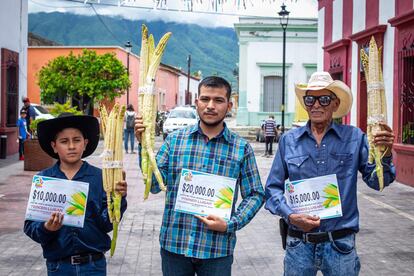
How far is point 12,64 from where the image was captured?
21.1 metres

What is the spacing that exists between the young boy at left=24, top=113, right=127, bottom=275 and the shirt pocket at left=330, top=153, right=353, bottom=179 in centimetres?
129

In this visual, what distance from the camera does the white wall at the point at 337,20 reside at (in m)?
20.1

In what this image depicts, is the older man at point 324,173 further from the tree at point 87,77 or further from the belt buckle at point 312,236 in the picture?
the tree at point 87,77

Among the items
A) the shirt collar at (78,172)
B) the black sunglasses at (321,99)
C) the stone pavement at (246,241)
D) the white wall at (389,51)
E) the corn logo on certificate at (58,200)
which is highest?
the white wall at (389,51)

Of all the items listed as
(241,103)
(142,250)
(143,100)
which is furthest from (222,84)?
(241,103)

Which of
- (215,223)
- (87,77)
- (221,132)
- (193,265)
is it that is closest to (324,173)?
(221,132)

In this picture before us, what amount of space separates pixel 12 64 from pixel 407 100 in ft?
42.5

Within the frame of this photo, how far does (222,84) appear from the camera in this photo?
12.6ft

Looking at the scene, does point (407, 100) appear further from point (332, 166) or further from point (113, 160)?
point (113, 160)

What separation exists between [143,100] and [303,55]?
1314 inches

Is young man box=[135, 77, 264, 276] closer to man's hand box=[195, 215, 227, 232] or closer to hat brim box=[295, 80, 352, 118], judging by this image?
man's hand box=[195, 215, 227, 232]

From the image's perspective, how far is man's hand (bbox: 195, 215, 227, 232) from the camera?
3.62 m

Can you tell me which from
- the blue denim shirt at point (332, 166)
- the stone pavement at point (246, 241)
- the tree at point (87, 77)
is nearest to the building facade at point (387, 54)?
the stone pavement at point (246, 241)

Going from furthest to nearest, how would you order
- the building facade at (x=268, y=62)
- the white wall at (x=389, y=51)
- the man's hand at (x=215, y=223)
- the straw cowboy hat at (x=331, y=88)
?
1. the building facade at (x=268, y=62)
2. the white wall at (x=389, y=51)
3. the straw cowboy hat at (x=331, y=88)
4. the man's hand at (x=215, y=223)
